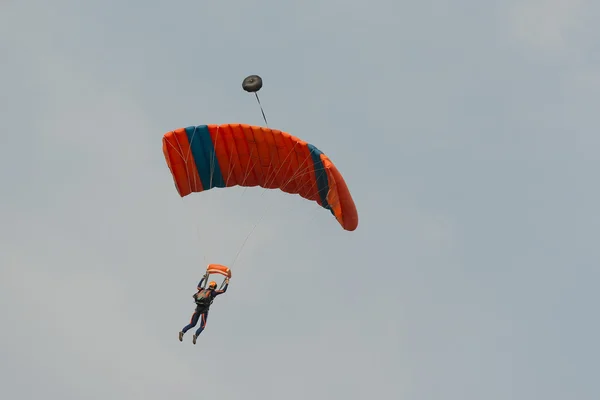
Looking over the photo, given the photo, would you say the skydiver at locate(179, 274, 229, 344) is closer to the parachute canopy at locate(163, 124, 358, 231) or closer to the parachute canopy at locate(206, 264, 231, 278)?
the parachute canopy at locate(206, 264, 231, 278)

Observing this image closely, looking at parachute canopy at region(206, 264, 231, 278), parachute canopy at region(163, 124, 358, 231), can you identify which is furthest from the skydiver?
parachute canopy at region(163, 124, 358, 231)

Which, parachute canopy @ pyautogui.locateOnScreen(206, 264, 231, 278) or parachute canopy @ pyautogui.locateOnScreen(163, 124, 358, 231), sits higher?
parachute canopy @ pyautogui.locateOnScreen(163, 124, 358, 231)

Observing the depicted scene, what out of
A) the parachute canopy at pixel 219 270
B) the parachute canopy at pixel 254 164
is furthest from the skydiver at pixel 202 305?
the parachute canopy at pixel 254 164

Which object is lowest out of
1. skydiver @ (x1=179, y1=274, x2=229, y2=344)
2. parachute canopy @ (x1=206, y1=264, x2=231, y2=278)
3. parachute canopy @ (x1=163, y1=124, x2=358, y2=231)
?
skydiver @ (x1=179, y1=274, x2=229, y2=344)

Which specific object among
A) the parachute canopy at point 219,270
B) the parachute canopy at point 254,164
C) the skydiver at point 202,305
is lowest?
the skydiver at point 202,305

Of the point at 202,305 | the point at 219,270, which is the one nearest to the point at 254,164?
the point at 219,270

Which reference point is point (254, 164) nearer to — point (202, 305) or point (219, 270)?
point (219, 270)

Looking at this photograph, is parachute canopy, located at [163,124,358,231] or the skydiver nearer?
the skydiver

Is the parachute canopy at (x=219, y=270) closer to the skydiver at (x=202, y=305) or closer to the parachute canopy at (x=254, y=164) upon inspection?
the skydiver at (x=202, y=305)

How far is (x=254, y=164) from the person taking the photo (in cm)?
3152

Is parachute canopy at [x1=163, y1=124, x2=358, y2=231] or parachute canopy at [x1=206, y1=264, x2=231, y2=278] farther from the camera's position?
parachute canopy at [x1=163, y1=124, x2=358, y2=231]

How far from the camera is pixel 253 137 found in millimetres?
30797

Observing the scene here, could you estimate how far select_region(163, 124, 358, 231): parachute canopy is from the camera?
3023cm

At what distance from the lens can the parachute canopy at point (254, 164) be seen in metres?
30.2
